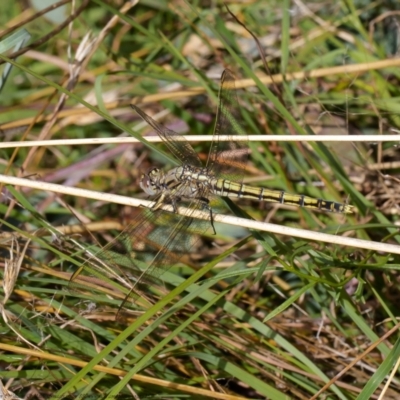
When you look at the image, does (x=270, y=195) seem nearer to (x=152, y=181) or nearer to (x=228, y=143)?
(x=228, y=143)

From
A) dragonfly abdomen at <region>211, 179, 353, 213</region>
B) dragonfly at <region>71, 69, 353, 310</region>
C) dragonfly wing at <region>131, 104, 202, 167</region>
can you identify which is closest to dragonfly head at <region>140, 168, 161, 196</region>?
dragonfly at <region>71, 69, 353, 310</region>

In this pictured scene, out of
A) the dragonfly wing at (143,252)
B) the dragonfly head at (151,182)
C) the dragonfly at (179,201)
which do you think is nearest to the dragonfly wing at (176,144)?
the dragonfly at (179,201)

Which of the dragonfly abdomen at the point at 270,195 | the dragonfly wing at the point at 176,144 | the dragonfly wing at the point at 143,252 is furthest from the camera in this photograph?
the dragonfly wing at the point at 176,144

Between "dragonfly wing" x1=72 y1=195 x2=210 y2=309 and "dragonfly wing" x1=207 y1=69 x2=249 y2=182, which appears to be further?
"dragonfly wing" x1=207 y1=69 x2=249 y2=182

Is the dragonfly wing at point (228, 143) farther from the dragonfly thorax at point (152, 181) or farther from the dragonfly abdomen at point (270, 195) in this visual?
the dragonfly thorax at point (152, 181)

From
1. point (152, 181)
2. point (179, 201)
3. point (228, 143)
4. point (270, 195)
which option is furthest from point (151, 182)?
point (270, 195)

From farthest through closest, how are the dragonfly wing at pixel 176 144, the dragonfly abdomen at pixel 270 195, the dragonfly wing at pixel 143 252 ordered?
the dragonfly wing at pixel 176 144
the dragonfly abdomen at pixel 270 195
the dragonfly wing at pixel 143 252

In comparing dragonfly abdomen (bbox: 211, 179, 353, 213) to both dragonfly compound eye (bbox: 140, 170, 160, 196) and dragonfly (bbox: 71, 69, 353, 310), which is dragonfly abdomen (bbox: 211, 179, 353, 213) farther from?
dragonfly compound eye (bbox: 140, 170, 160, 196)

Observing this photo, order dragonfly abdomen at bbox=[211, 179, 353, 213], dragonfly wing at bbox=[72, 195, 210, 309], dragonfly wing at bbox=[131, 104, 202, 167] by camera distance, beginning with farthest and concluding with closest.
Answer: dragonfly wing at bbox=[131, 104, 202, 167] < dragonfly abdomen at bbox=[211, 179, 353, 213] < dragonfly wing at bbox=[72, 195, 210, 309]

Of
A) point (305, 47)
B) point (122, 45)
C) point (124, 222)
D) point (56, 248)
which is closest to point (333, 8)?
point (305, 47)
